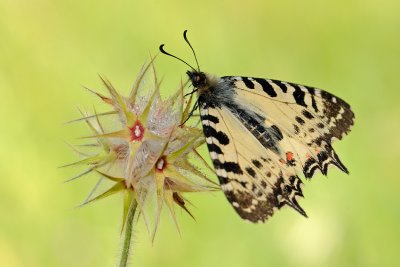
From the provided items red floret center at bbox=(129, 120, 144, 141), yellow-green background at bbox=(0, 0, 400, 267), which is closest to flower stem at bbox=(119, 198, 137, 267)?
red floret center at bbox=(129, 120, 144, 141)

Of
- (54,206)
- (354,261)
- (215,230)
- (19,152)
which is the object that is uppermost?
(19,152)

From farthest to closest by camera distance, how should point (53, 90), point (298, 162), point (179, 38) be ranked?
point (179, 38) < point (53, 90) < point (298, 162)

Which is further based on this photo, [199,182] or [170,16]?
[170,16]

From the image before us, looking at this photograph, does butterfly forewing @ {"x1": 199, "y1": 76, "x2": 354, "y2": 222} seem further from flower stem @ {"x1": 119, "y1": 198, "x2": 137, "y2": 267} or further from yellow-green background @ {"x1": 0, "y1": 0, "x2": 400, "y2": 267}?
yellow-green background @ {"x1": 0, "y1": 0, "x2": 400, "y2": 267}

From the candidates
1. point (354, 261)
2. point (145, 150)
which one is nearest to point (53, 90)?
point (354, 261)

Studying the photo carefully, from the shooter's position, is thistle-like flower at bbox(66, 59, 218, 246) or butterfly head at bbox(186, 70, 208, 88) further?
butterfly head at bbox(186, 70, 208, 88)

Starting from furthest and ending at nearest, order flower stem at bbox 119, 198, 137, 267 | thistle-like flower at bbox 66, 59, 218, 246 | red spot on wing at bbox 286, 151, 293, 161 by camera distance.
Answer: red spot on wing at bbox 286, 151, 293, 161
thistle-like flower at bbox 66, 59, 218, 246
flower stem at bbox 119, 198, 137, 267

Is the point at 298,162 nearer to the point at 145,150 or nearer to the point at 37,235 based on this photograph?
the point at 145,150

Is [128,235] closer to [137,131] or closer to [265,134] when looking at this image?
[137,131]

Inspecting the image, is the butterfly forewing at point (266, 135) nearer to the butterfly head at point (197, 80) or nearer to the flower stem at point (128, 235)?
the butterfly head at point (197, 80)
